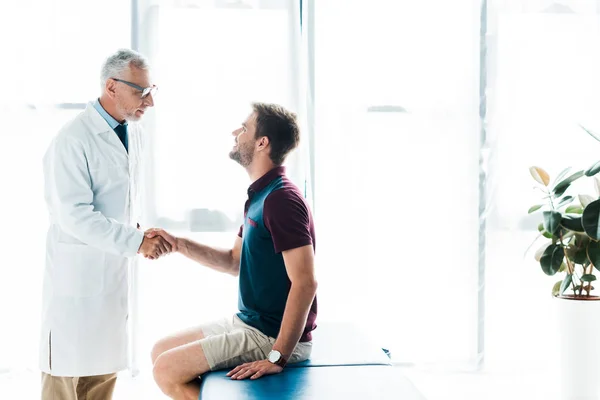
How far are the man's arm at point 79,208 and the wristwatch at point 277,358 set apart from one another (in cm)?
66

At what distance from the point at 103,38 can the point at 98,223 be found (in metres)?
1.32

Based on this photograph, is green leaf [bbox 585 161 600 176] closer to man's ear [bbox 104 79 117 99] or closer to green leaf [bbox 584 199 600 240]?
green leaf [bbox 584 199 600 240]

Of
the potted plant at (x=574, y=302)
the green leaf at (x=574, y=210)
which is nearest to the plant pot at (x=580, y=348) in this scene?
the potted plant at (x=574, y=302)

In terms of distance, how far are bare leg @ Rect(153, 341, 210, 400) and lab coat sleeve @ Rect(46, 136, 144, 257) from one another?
43cm

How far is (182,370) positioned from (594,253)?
1943mm

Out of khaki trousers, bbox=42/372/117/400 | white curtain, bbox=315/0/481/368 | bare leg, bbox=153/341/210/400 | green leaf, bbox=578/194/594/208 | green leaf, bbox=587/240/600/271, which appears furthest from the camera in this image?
white curtain, bbox=315/0/481/368

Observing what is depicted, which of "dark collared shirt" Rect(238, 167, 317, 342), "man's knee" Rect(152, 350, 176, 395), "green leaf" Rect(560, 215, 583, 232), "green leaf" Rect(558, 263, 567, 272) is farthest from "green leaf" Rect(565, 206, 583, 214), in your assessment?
"man's knee" Rect(152, 350, 176, 395)

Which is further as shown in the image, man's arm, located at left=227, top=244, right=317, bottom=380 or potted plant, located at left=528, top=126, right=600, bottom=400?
potted plant, located at left=528, top=126, right=600, bottom=400

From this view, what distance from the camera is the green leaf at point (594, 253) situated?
2934 millimetres

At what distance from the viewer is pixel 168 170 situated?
3260 mm

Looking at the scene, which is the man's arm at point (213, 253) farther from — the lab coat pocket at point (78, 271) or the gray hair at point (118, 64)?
the gray hair at point (118, 64)

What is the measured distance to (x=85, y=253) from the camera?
2.31m

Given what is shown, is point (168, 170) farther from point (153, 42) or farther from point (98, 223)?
point (98, 223)

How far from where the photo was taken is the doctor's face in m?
2.40
